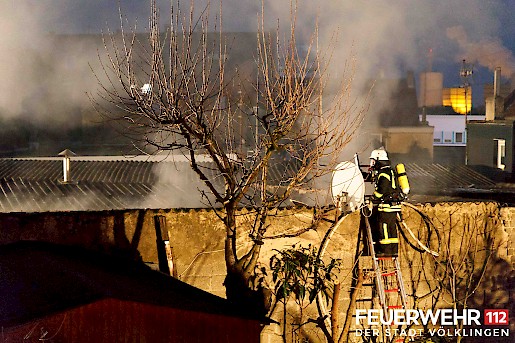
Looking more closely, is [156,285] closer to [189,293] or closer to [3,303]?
[189,293]

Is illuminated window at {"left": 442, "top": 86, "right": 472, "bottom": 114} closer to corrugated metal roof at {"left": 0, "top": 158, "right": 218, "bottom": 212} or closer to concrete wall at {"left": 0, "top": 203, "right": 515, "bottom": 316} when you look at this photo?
corrugated metal roof at {"left": 0, "top": 158, "right": 218, "bottom": 212}

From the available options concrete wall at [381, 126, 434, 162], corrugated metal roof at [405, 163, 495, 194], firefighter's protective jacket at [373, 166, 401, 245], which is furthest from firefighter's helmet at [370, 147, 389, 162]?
concrete wall at [381, 126, 434, 162]

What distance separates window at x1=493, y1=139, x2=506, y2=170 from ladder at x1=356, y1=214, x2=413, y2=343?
71.5 feet

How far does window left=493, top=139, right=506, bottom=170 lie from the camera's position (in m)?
28.4

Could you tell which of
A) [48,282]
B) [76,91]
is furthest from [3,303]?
[76,91]

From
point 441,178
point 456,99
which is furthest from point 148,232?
point 456,99

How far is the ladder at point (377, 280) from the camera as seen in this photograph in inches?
310

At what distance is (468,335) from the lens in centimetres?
823

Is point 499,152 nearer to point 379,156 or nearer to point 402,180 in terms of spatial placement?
point 379,156

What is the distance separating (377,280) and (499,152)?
884 inches

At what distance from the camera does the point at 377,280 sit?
781cm

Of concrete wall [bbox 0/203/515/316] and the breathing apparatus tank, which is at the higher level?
the breathing apparatus tank

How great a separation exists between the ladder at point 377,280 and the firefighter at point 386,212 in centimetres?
9

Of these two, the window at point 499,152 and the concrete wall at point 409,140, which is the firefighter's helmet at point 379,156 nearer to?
the concrete wall at point 409,140
